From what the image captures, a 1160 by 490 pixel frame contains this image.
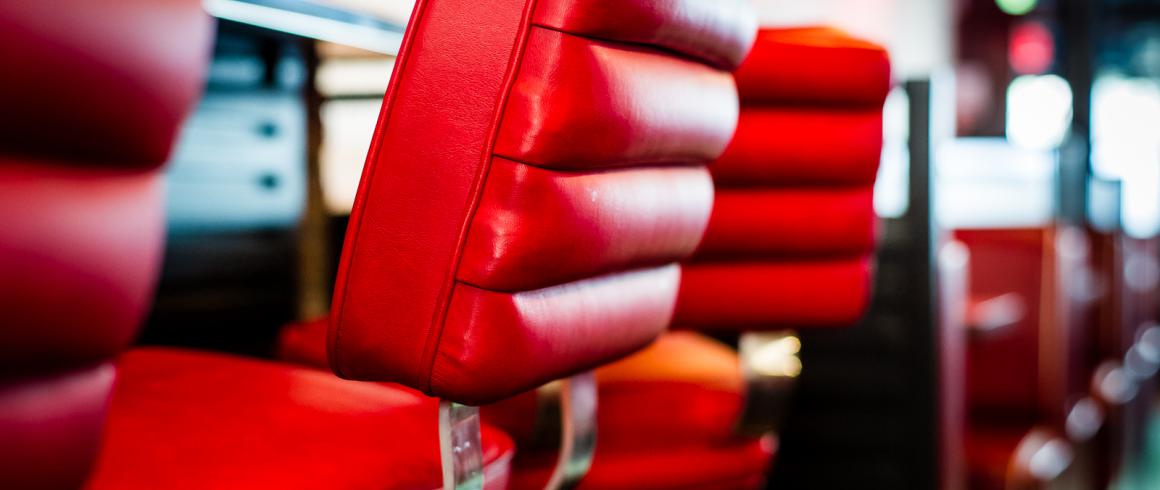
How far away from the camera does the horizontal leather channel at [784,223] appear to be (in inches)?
47.4

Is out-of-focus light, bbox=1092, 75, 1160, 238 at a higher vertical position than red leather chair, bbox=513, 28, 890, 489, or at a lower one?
lower

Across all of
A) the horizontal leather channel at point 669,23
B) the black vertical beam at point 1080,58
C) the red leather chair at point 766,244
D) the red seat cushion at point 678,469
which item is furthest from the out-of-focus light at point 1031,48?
the horizontal leather channel at point 669,23

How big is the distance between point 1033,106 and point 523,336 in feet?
28.2

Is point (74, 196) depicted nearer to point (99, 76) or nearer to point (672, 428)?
point (99, 76)

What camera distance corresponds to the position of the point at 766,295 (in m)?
1.23

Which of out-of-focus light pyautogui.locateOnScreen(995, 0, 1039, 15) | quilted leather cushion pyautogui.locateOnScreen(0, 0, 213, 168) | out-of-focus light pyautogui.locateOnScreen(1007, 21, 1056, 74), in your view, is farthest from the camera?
out-of-focus light pyautogui.locateOnScreen(1007, 21, 1056, 74)

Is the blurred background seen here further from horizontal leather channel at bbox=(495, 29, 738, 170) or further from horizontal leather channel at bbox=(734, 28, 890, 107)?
horizontal leather channel at bbox=(734, 28, 890, 107)

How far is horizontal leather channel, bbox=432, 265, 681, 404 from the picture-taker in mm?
639

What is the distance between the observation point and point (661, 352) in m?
1.40

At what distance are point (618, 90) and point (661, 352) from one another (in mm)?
757

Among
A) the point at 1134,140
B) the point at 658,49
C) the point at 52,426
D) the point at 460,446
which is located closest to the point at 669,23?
the point at 658,49

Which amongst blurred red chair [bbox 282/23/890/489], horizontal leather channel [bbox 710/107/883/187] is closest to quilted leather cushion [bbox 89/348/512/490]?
blurred red chair [bbox 282/23/890/489]

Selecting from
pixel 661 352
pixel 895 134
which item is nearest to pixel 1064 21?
pixel 895 134

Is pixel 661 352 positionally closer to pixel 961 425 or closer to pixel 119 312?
pixel 119 312
